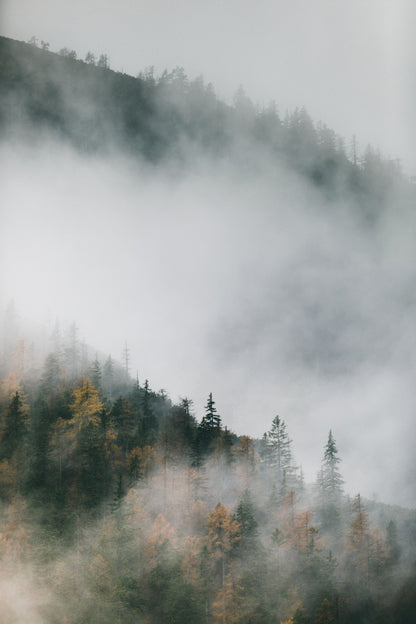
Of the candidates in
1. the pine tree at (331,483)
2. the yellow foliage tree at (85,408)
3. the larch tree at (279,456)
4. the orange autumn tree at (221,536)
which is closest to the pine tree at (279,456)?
the larch tree at (279,456)

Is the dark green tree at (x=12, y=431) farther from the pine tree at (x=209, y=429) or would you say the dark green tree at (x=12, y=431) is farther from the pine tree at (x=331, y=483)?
the pine tree at (x=331, y=483)

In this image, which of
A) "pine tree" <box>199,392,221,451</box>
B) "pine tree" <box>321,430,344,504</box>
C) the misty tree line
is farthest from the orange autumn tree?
"pine tree" <box>321,430,344,504</box>

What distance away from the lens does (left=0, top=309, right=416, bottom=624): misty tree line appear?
163 ft

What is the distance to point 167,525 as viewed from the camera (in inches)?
2478

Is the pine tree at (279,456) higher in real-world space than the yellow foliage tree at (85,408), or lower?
lower

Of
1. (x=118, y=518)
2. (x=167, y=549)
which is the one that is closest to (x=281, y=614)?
(x=167, y=549)

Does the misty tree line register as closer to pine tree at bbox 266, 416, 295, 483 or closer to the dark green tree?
the dark green tree

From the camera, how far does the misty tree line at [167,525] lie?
163 ft

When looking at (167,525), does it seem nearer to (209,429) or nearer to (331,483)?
(209,429)

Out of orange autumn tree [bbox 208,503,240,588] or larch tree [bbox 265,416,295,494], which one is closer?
orange autumn tree [bbox 208,503,240,588]

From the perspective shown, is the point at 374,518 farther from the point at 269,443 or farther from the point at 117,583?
the point at 117,583

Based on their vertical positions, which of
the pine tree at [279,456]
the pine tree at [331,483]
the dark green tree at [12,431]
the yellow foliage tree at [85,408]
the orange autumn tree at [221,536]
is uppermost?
the yellow foliage tree at [85,408]

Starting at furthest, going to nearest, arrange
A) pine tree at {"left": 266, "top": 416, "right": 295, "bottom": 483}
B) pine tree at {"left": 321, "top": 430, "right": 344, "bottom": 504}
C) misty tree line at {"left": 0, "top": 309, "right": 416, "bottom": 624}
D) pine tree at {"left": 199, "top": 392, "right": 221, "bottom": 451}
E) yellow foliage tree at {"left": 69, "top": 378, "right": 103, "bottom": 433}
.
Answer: pine tree at {"left": 266, "top": 416, "right": 295, "bottom": 483} → pine tree at {"left": 321, "top": 430, "right": 344, "bottom": 504} → pine tree at {"left": 199, "top": 392, "right": 221, "bottom": 451} → yellow foliage tree at {"left": 69, "top": 378, "right": 103, "bottom": 433} → misty tree line at {"left": 0, "top": 309, "right": 416, "bottom": 624}

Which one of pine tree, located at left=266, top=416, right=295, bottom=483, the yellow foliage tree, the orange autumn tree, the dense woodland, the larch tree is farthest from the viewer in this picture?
pine tree, located at left=266, top=416, right=295, bottom=483
